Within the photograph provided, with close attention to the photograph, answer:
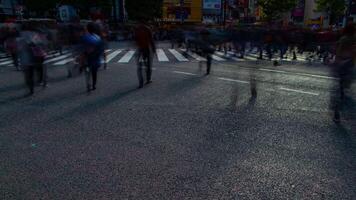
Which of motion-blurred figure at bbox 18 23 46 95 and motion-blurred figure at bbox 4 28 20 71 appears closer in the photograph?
motion-blurred figure at bbox 18 23 46 95

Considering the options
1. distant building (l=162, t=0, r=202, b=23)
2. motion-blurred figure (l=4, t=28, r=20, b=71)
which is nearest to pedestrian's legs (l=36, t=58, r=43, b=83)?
motion-blurred figure (l=4, t=28, r=20, b=71)

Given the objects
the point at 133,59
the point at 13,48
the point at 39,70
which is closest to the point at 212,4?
the point at 133,59

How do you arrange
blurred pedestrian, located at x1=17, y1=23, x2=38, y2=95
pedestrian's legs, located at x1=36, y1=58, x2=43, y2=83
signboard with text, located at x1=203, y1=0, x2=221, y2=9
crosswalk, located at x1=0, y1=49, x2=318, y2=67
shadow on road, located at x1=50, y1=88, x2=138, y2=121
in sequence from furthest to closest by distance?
signboard with text, located at x1=203, y1=0, x2=221, y2=9 → crosswalk, located at x1=0, y1=49, x2=318, y2=67 → pedestrian's legs, located at x1=36, y1=58, x2=43, y2=83 → blurred pedestrian, located at x1=17, y1=23, x2=38, y2=95 → shadow on road, located at x1=50, y1=88, x2=138, y2=121

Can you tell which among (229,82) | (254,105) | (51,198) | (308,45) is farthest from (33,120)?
(308,45)

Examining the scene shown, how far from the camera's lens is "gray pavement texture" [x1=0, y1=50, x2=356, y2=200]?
3393 millimetres

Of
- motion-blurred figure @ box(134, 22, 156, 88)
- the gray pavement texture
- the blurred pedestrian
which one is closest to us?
the gray pavement texture

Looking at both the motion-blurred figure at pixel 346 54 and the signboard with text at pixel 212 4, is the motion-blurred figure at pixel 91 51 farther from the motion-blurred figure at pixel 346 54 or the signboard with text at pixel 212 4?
the signboard with text at pixel 212 4

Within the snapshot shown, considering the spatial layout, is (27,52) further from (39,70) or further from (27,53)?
(39,70)

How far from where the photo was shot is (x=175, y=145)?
15.1 feet

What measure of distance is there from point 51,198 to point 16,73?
34.0ft

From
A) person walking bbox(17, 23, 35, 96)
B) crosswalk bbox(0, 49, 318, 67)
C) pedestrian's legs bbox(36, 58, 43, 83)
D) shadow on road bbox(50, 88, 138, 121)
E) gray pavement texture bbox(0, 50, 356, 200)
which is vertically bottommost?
crosswalk bbox(0, 49, 318, 67)

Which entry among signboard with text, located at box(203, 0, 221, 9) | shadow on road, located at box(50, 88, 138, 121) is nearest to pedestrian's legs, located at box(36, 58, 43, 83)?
shadow on road, located at box(50, 88, 138, 121)

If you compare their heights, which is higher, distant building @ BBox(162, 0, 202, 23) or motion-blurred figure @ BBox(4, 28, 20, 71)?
distant building @ BBox(162, 0, 202, 23)

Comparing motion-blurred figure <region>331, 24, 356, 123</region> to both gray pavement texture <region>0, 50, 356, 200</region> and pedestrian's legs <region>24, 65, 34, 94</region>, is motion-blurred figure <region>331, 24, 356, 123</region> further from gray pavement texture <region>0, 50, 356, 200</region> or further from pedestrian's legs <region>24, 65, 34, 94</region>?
pedestrian's legs <region>24, 65, 34, 94</region>
